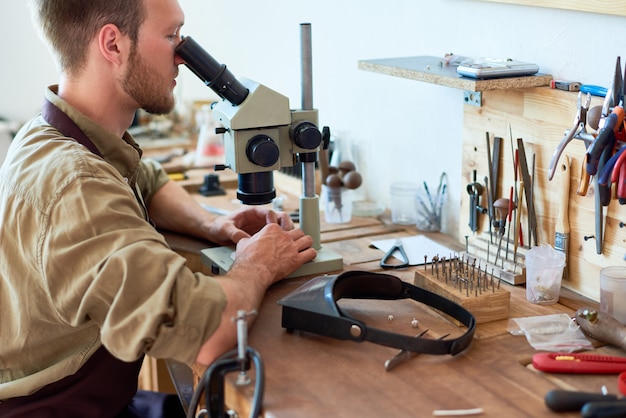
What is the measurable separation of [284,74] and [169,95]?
4.41ft

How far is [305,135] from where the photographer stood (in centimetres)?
186

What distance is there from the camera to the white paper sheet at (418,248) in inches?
81.1

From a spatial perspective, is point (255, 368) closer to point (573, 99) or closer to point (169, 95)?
point (169, 95)

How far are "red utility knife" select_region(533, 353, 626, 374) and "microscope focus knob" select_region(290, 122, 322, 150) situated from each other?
2.46 feet

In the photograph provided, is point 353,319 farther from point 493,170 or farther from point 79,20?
point 79,20

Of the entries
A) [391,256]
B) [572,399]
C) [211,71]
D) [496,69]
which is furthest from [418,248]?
[572,399]

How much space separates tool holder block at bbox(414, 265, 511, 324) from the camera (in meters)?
1.63

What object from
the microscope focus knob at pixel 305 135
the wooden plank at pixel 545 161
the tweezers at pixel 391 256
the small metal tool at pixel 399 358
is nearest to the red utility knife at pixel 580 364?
the small metal tool at pixel 399 358

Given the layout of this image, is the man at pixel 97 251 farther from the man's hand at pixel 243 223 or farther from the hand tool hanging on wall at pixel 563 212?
the hand tool hanging on wall at pixel 563 212

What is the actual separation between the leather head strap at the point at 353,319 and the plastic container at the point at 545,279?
0.24 meters

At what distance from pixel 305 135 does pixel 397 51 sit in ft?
2.30

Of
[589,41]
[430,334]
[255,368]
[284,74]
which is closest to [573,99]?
[589,41]

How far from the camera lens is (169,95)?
6.21 feet

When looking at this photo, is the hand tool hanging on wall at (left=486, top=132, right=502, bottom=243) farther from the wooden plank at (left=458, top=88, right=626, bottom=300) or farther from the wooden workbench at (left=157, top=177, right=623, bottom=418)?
the wooden workbench at (left=157, top=177, right=623, bottom=418)
